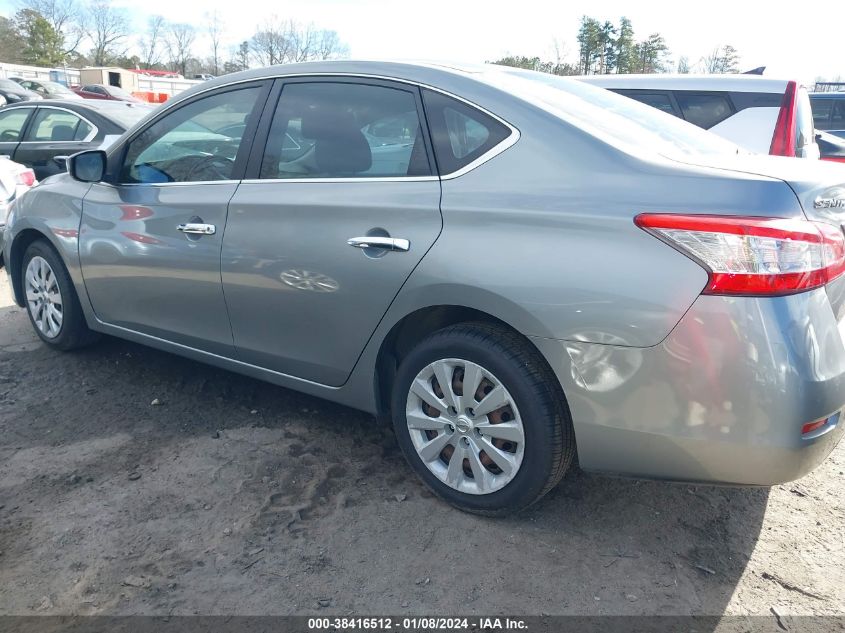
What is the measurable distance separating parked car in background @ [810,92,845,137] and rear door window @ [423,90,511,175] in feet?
42.7

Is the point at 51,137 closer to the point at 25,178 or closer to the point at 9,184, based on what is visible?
the point at 25,178

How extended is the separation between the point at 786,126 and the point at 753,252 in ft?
15.2

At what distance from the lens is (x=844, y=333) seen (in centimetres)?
247

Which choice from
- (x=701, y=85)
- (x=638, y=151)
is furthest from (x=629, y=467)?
(x=701, y=85)

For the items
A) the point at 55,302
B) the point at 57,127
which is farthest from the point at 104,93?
the point at 55,302

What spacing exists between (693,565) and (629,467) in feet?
1.56

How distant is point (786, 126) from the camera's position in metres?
6.19

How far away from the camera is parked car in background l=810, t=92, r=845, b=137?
13.6 metres

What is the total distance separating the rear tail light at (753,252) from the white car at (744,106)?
4.35m

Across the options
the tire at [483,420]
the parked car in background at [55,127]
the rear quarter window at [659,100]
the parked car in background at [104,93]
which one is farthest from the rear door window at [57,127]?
the parked car in background at [104,93]

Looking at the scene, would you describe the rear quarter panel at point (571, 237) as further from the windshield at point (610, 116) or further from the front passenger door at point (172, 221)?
the front passenger door at point (172, 221)

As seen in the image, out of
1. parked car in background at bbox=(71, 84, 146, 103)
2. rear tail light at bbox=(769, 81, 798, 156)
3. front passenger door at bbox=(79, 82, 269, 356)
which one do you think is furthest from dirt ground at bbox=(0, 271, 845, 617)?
parked car in background at bbox=(71, 84, 146, 103)

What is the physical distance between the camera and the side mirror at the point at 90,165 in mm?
4070

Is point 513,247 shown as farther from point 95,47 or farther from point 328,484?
point 95,47
